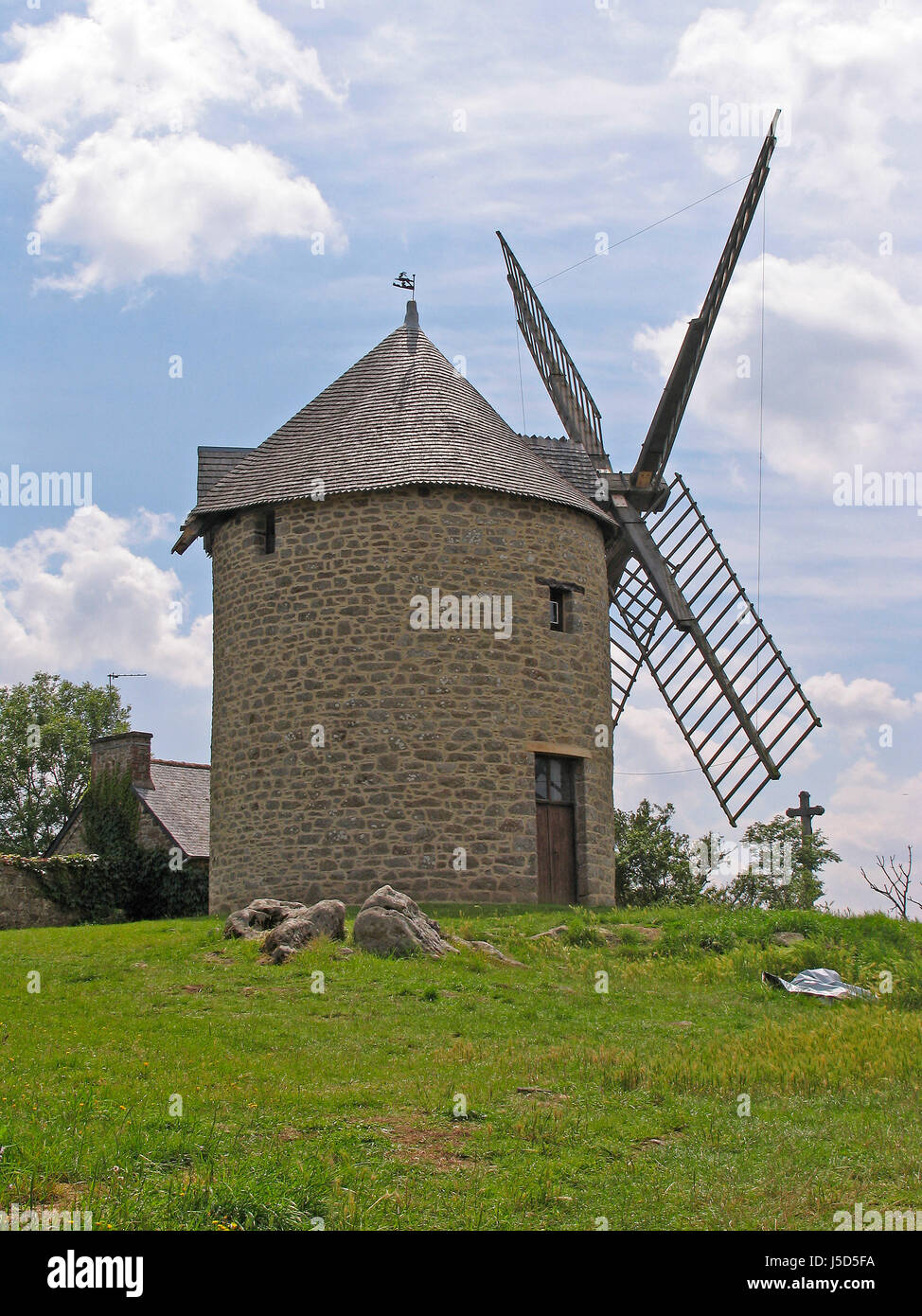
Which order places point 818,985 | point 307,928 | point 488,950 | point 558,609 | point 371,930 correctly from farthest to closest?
point 558,609, point 488,950, point 307,928, point 371,930, point 818,985

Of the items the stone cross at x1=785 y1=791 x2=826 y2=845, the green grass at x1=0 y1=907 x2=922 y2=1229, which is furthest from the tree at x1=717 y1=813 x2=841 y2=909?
the green grass at x1=0 y1=907 x2=922 y2=1229

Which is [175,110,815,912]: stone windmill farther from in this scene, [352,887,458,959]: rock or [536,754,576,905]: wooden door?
[352,887,458,959]: rock

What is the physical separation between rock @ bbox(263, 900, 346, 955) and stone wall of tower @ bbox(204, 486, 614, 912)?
13.2 feet

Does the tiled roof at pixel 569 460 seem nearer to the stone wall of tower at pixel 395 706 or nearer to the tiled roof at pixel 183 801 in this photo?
the stone wall of tower at pixel 395 706

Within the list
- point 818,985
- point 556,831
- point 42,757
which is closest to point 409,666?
point 556,831

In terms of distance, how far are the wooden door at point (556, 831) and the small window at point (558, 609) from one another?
2.26 metres

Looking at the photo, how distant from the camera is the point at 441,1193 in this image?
22.0 ft

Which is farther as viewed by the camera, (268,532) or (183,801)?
(183,801)

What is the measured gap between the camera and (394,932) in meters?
14.3

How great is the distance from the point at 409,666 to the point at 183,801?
15.4 metres

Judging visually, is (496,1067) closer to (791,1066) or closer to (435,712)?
(791,1066)

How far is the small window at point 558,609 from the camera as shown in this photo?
71.5 feet

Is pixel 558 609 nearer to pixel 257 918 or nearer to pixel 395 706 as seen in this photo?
pixel 395 706
